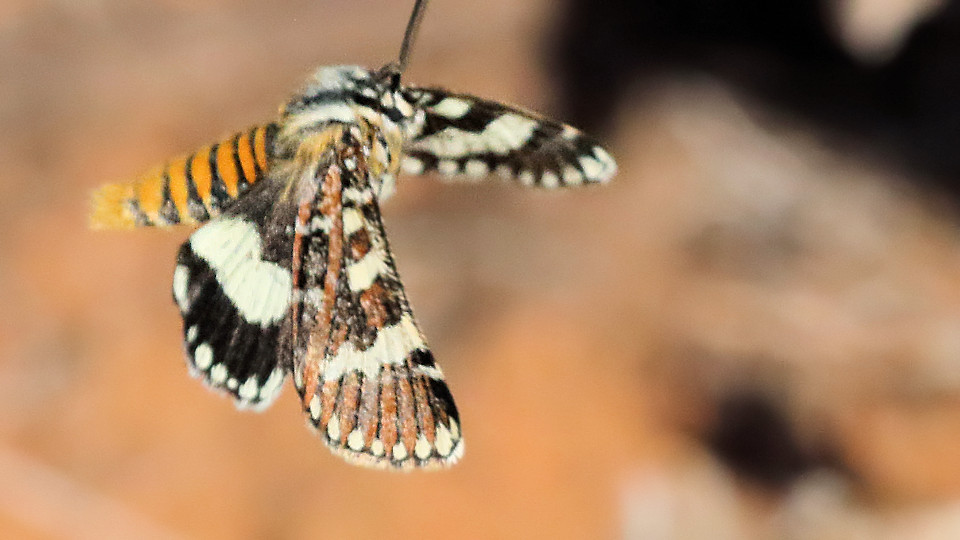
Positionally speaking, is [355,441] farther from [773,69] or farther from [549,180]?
[773,69]

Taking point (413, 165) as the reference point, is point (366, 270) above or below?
below

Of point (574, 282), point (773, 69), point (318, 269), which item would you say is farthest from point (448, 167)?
point (773, 69)

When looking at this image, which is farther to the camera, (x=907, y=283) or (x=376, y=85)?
(x=907, y=283)

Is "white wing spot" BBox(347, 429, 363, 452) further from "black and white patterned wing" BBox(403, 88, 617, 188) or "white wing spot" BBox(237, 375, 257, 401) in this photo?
"black and white patterned wing" BBox(403, 88, 617, 188)

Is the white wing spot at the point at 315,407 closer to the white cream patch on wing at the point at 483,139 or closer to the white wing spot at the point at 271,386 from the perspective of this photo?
the white wing spot at the point at 271,386

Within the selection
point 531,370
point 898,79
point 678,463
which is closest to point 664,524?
point 678,463

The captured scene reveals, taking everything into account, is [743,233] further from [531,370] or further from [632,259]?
[531,370]

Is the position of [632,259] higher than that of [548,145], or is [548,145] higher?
[632,259]
